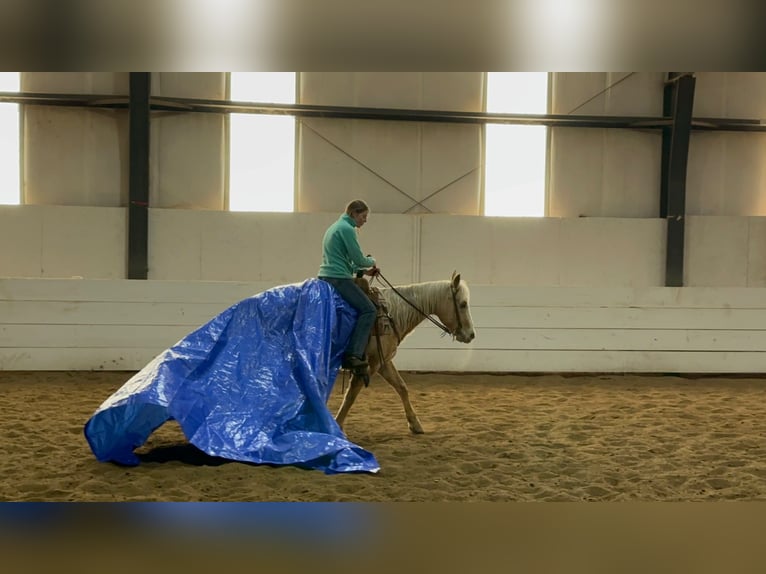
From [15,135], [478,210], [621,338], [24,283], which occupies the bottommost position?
[621,338]

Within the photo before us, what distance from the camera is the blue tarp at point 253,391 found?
3469mm

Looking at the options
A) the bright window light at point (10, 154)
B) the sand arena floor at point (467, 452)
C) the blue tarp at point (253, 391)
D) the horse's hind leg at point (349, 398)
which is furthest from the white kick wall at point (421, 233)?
the blue tarp at point (253, 391)

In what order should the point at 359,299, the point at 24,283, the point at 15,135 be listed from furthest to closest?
1. the point at 15,135
2. the point at 24,283
3. the point at 359,299

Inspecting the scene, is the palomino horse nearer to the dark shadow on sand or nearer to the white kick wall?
the dark shadow on sand

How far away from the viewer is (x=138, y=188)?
26.8 feet

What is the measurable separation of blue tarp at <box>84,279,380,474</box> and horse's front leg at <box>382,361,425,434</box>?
0.45 m

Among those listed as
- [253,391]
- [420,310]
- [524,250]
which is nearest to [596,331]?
[524,250]

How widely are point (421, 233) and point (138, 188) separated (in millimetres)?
3641

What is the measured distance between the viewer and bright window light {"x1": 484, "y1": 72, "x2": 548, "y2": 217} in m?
8.94

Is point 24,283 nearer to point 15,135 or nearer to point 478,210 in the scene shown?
point 15,135

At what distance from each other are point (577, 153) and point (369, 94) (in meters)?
2.98

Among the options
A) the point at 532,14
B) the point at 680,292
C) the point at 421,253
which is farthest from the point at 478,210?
the point at 532,14

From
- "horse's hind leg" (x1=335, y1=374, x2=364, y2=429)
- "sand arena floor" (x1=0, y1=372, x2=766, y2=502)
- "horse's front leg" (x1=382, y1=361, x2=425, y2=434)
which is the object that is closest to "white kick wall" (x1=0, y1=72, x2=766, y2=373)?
"sand arena floor" (x1=0, y1=372, x2=766, y2=502)

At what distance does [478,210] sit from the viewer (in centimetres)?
902
